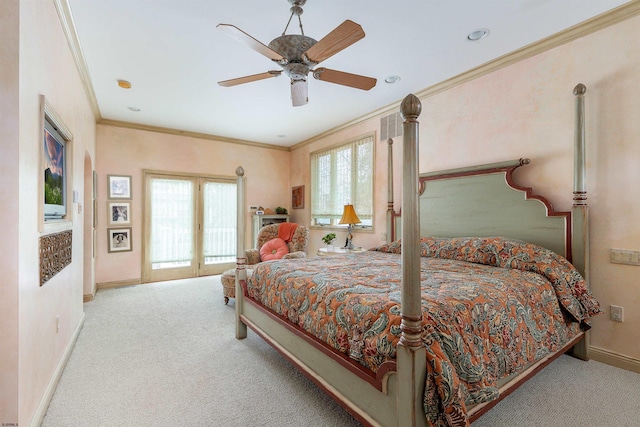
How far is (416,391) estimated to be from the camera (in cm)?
121

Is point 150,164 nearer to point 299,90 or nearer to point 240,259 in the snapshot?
point 240,259

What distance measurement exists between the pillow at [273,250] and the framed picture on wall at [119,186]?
8.30ft

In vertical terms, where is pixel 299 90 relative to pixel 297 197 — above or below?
above

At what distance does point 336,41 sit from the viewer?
1.84m

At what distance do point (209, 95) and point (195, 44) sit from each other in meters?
1.19

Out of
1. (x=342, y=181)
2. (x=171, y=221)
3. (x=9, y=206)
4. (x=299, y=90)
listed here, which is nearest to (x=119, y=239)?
(x=171, y=221)

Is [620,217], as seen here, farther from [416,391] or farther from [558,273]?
[416,391]

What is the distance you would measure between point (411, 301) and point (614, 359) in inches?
94.2

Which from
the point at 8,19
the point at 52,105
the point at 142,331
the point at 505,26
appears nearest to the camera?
the point at 8,19

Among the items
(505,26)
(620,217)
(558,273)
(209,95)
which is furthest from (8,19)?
(620,217)

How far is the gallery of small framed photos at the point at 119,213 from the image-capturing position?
488 centimetres

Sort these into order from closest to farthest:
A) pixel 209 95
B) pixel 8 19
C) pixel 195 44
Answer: pixel 8 19
pixel 195 44
pixel 209 95

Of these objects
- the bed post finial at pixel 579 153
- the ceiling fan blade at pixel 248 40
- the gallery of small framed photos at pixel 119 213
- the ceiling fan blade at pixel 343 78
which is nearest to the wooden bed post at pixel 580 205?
the bed post finial at pixel 579 153

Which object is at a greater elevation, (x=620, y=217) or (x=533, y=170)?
(x=533, y=170)
